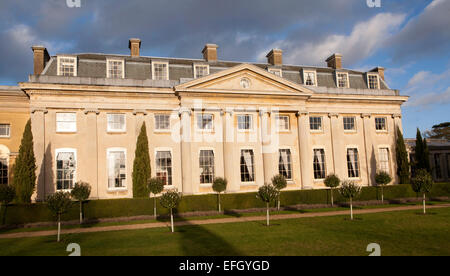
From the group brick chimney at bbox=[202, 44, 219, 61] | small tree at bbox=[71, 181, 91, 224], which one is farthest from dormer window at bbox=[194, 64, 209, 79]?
small tree at bbox=[71, 181, 91, 224]

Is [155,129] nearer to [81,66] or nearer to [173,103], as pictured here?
[173,103]

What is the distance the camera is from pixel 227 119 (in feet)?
100.0

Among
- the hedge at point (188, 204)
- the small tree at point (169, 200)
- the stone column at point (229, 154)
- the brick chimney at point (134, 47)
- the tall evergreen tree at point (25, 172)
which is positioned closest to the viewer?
the small tree at point (169, 200)

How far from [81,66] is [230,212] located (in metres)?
17.3

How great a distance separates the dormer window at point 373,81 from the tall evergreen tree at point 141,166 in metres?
24.2

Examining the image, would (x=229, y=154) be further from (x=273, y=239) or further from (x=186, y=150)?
(x=273, y=239)

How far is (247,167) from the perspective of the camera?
3125cm

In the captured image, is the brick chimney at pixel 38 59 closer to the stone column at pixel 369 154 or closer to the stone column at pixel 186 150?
the stone column at pixel 186 150

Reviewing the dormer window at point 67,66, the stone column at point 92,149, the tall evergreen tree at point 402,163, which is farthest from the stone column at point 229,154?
the tall evergreen tree at point 402,163

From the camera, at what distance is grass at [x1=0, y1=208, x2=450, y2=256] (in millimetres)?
12586

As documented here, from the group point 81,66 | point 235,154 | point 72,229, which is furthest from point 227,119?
point 72,229

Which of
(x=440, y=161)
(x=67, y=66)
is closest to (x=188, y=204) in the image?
(x=67, y=66)

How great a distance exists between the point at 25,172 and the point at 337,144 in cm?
2633

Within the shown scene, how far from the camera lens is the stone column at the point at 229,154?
29.7 meters
